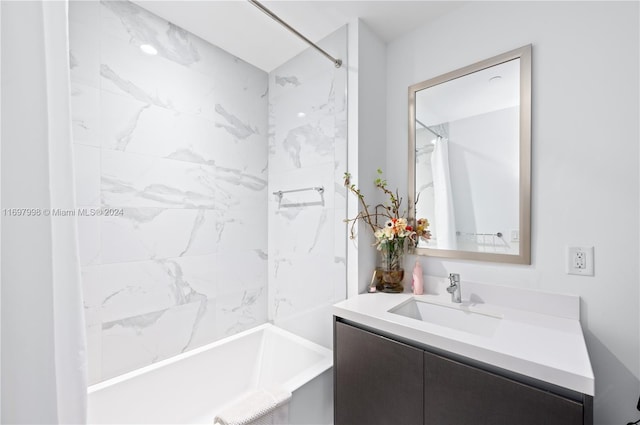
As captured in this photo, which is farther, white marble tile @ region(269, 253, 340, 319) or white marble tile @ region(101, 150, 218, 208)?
white marble tile @ region(269, 253, 340, 319)

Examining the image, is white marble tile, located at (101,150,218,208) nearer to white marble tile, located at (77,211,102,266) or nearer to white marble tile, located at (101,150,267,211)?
white marble tile, located at (101,150,267,211)

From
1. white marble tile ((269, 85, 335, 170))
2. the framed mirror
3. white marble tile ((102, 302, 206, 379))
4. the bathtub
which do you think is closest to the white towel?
the bathtub

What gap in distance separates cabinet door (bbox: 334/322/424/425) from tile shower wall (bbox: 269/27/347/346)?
37 centimetres

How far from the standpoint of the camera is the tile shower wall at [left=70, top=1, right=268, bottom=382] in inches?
52.9

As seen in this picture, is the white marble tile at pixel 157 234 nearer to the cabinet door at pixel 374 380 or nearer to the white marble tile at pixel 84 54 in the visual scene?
the white marble tile at pixel 84 54

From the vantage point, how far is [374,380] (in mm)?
1173

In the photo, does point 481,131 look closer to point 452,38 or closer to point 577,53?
point 577,53

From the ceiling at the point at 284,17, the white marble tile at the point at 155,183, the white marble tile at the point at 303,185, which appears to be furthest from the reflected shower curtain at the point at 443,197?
the white marble tile at the point at 155,183

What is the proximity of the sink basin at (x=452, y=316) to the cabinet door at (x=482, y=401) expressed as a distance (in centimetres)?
36

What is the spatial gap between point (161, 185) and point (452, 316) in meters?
1.71

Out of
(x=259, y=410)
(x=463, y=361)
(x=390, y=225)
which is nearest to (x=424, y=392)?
(x=463, y=361)

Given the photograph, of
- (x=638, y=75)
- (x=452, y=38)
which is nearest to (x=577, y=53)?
(x=638, y=75)

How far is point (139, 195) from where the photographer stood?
4.92 feet

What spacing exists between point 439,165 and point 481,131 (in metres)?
0.25
